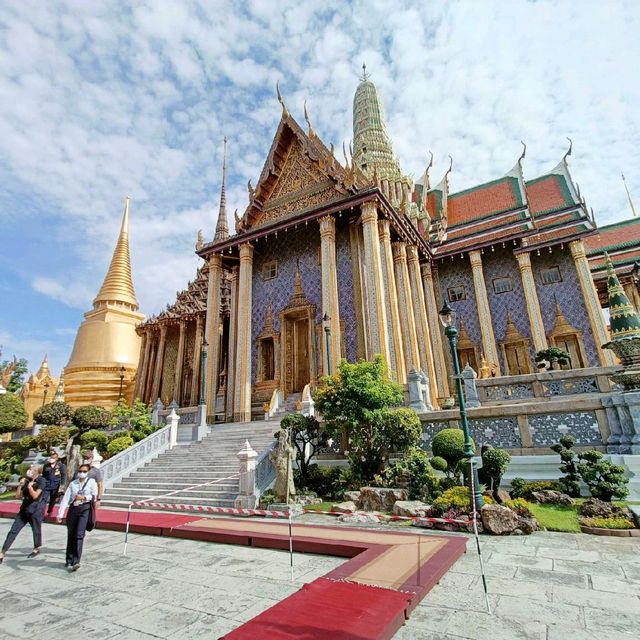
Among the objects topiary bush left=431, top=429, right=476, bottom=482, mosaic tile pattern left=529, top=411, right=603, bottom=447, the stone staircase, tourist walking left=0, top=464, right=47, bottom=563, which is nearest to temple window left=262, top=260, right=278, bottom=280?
the stone staircase

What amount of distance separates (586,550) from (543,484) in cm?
290

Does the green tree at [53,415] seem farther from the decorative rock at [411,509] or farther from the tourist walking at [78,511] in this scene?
the decorative rock at [411,509]

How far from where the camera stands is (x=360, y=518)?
6262mm

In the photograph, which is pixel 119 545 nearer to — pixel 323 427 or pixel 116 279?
pixel 323 427

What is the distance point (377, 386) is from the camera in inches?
344

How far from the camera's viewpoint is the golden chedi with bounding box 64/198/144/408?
2730 cm

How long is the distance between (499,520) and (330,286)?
936 centimetres

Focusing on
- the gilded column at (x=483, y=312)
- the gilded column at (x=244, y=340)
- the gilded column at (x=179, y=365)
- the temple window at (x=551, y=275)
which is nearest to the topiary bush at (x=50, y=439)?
the gilded column at (x=244, y=340)

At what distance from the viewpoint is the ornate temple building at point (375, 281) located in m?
13.6

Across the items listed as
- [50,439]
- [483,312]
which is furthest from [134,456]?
[483,312]

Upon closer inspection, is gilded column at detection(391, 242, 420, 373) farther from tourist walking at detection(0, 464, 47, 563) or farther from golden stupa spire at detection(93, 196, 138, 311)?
golden stupa spire at detection(93, 196, 138, 311)

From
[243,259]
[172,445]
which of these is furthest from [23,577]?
[243,259]

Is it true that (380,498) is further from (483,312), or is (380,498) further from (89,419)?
(89,419)

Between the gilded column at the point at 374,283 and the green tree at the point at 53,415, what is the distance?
1271 centimetres
